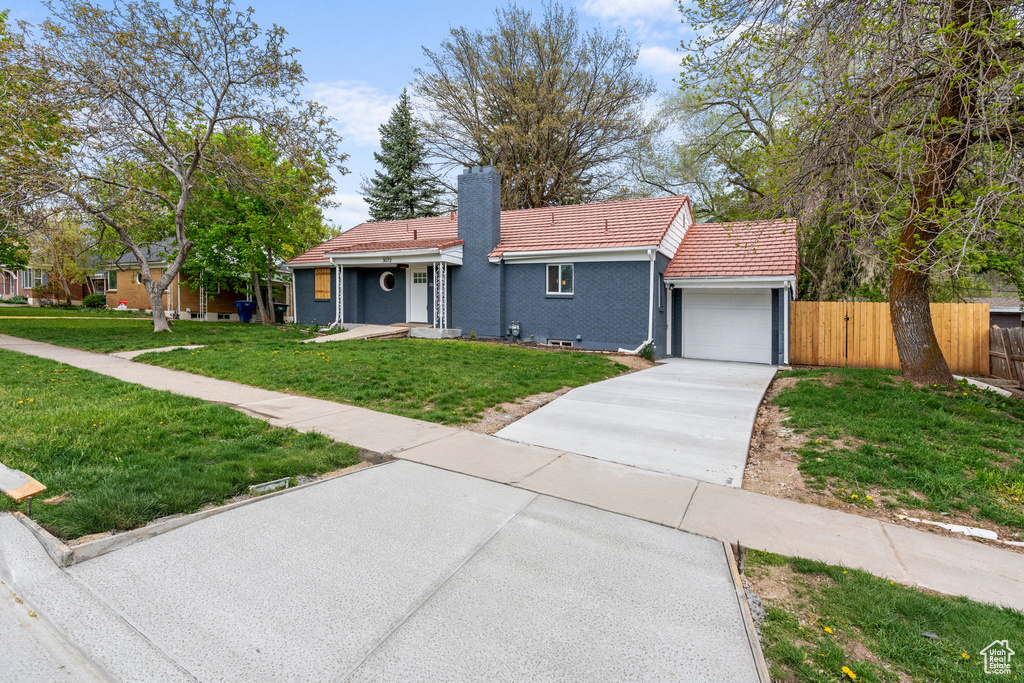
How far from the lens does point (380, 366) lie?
10008 millimetres

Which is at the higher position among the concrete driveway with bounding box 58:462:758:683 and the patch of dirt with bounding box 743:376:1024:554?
the concrete driveway with bounding box 58:462:758:683

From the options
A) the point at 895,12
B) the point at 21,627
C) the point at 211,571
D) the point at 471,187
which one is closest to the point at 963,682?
the point at 211,571

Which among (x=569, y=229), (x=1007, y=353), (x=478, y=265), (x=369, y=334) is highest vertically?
(x=569, y=229)

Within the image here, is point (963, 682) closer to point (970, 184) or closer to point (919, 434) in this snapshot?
point (919, 434)

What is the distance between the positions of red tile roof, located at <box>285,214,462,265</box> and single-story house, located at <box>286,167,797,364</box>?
165mm

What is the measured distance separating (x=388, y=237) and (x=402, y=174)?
12.0 m

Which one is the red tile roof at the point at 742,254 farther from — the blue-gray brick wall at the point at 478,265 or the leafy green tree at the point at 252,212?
the leafy green tree at the point at 252,212

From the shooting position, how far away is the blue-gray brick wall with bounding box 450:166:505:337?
53.2 feet

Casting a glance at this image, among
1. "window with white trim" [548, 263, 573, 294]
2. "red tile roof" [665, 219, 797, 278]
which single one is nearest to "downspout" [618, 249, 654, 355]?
"red tile roof" [665, 219, 797, 278]

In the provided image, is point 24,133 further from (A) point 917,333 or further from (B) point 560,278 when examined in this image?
(A) point 917,333

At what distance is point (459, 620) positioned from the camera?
256 centimetres

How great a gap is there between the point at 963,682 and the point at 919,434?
4.83m

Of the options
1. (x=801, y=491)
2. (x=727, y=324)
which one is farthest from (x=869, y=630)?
(x=727, y=324)

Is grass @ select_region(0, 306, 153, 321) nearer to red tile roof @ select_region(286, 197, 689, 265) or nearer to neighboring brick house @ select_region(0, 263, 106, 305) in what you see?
neighboring brick house @ select_region(0, 263, 106, 305)
